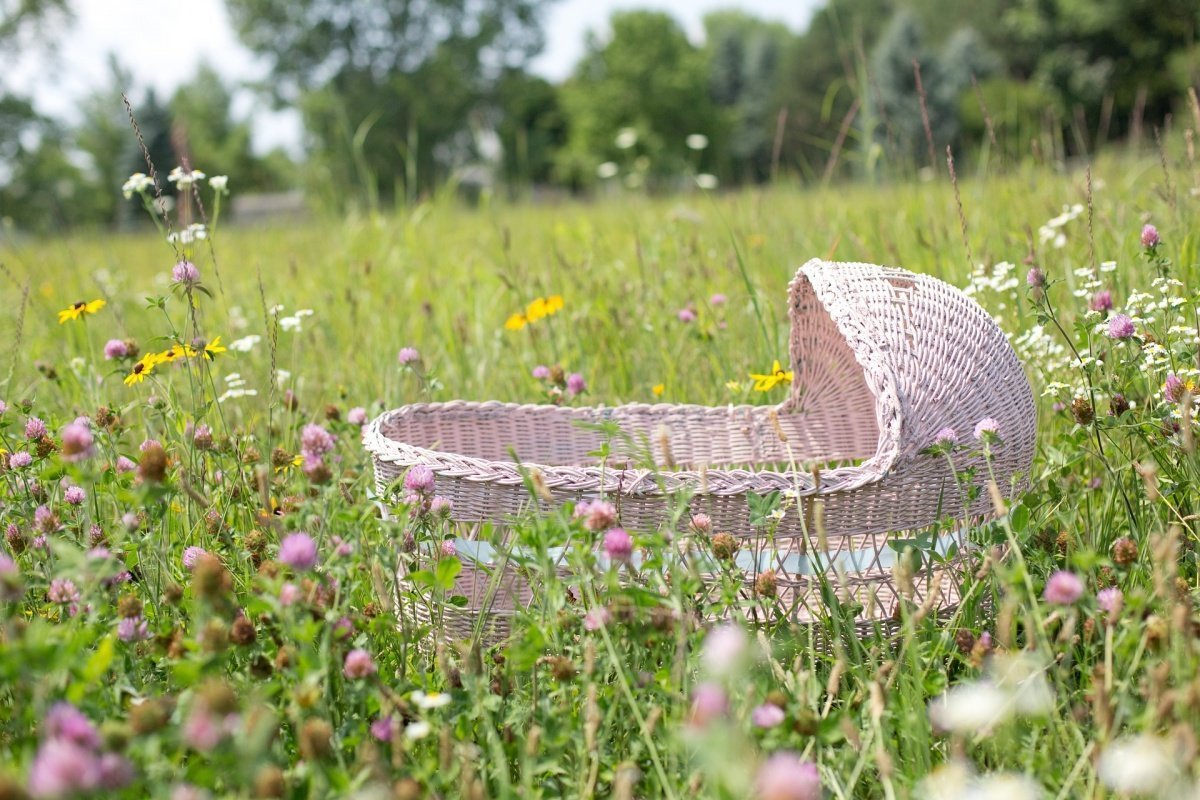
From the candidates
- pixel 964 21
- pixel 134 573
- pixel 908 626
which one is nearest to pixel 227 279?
pixel 134 573

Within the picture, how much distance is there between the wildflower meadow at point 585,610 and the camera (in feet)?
2.98

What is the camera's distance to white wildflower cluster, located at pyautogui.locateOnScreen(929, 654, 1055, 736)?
0.83 m

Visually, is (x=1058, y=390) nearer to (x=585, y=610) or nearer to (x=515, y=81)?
(x=585, y=610)

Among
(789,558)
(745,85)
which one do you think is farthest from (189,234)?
(745,85)

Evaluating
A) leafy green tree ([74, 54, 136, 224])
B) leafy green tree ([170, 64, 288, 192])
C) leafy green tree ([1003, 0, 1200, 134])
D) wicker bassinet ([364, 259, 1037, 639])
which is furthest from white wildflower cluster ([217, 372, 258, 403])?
leafy green tree ([170, 64, 288, 192])

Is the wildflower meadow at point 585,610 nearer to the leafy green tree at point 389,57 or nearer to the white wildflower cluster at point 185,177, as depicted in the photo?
the white wildflower cluster at point 185,177

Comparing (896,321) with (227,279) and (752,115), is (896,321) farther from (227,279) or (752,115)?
(752,115)

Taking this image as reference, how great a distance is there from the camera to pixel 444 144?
24.7 m

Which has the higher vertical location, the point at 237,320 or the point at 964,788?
the point at 237,320

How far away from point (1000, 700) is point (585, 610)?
602 millimetres

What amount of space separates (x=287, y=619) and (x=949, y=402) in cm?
103

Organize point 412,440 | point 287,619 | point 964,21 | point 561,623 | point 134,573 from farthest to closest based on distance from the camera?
point 964,21 → point 412,440 → point 134,573 → point 561,623 → point 287,619

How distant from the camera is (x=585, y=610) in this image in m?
1.39

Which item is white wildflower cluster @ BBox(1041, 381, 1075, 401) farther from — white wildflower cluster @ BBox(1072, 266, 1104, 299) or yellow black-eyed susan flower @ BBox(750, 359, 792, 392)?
yellow black-eyed susan flower @ BBox(750, 359, 792, 392)
